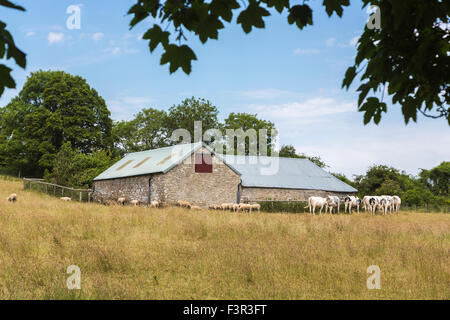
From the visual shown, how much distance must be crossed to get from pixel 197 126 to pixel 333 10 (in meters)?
59.9

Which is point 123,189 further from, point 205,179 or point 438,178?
point 438,178

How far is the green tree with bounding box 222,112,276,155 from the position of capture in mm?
63188

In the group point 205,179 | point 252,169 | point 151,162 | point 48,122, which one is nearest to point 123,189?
point 151,162

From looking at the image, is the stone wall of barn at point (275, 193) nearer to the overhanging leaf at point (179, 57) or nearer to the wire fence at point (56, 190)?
the wire fence at point (56, 190)

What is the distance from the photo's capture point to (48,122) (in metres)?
47.1

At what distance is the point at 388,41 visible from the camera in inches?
166

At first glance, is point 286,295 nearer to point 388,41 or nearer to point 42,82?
point 388,41

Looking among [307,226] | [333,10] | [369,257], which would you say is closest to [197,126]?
[307,226]

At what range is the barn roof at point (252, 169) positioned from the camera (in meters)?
32.0

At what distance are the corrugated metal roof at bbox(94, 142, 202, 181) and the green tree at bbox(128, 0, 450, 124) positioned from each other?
25861mm

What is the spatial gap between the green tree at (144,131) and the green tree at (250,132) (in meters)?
10.4

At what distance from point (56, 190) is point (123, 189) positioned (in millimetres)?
8269

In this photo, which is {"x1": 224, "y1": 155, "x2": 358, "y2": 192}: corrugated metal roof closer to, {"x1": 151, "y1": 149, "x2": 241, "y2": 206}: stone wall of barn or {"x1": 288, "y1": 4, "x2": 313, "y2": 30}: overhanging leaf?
{"x1": 151, "y1": 149, "x2": 241, "y2": 206}: stone wall of barn

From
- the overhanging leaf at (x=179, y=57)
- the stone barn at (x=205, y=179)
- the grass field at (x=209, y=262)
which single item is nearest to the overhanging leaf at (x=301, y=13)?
the overhanging leaf at (x=179, y=57)
